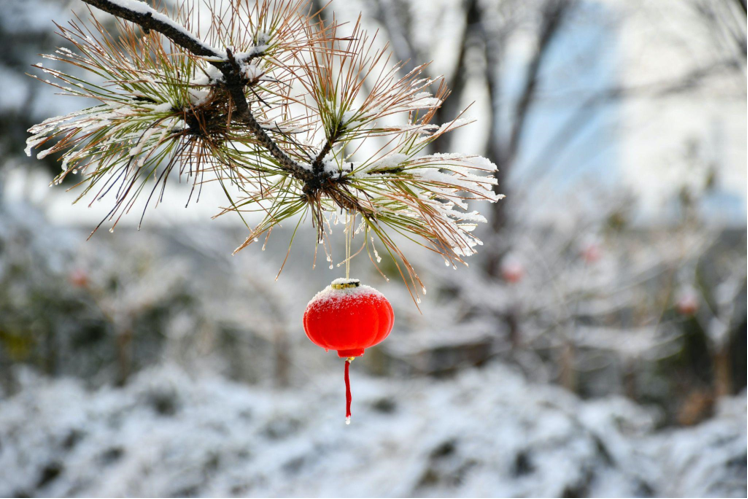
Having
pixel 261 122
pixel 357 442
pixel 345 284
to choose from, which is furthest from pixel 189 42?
pixel 357 442

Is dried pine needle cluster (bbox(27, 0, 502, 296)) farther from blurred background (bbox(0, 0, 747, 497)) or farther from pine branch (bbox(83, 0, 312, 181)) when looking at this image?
blurred background (bbox(0, 0, 747, 497))

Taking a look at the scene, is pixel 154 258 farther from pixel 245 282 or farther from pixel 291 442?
pixel 291 442

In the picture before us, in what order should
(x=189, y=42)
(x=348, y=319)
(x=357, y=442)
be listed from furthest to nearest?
(x=357, y=442) < (x=348, y=319) < (x=189, y=42)

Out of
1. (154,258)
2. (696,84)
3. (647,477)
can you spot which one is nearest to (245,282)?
(154,258)

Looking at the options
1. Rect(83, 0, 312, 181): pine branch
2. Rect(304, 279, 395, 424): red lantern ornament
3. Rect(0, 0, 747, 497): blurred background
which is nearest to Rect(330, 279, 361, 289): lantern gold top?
Rect(304, 279, 395, 424): red lantern ornament

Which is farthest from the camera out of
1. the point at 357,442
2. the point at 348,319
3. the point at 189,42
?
the point at 357,442

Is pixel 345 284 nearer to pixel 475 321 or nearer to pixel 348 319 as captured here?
pixel 348 319

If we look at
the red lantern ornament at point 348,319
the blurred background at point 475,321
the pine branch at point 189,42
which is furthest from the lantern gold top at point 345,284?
the blurred background at point 475,321

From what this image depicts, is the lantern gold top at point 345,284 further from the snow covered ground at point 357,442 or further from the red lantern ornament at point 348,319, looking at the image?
the snow covered ground at point 357,442
